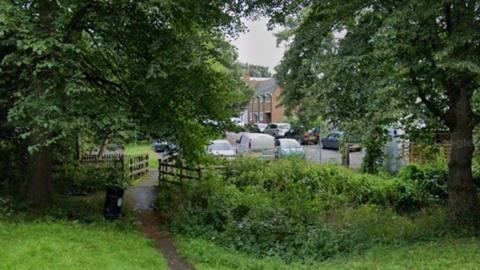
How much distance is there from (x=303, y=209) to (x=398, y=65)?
463 centimetres

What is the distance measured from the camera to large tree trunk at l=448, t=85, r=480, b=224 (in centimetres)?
1023

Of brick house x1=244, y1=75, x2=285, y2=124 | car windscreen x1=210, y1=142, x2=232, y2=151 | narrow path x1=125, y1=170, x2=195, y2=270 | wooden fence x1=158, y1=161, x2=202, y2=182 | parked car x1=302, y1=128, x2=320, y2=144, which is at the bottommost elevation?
narrow path x1=125, y1=170, x2=195, y2=270

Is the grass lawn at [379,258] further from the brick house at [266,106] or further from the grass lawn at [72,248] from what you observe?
the brick house at [266,106]

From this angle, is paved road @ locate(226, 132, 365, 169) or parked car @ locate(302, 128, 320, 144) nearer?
paved road @ locate(226, 132, 365, 169)

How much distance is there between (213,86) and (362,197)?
6.77 m

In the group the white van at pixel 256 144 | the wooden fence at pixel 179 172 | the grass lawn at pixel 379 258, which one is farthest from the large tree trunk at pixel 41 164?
the white van at pixel 256 144

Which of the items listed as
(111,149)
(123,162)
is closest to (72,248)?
(111,149)

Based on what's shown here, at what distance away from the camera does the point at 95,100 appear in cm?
1084

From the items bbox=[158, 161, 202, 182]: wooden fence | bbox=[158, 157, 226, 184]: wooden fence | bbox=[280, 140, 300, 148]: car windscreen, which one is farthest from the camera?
bbox=[280, 140, 300, 148]: car windscreen

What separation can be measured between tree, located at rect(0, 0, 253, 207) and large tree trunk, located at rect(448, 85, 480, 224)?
531 centimetres

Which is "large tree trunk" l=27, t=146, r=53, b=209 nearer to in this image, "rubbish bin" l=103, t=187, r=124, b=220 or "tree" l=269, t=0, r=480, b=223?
"rubbish bin" l=103, t=187, r=124, b=220

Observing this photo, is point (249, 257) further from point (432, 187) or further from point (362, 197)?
point (432, 187)

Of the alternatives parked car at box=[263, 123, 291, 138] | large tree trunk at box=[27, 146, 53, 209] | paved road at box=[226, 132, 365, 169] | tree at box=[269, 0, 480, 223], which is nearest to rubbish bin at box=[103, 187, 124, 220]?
large tree trunk at box=[27, 146, 53, 209]

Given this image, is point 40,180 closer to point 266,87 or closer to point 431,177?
point 431,177
